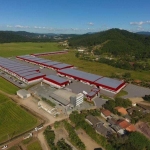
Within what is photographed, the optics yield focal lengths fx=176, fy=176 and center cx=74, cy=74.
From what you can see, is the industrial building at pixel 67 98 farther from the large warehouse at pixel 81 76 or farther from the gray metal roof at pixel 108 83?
the large warehouse at pixel 81 76

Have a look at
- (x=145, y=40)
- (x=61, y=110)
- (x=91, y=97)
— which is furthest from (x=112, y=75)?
(x=145, y=40)

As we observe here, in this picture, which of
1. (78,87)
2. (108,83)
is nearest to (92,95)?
(78,87)

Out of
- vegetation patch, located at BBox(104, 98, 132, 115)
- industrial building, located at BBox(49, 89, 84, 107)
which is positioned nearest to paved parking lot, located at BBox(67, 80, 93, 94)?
industrial building, located at BBox(49, 89, 84, 107)

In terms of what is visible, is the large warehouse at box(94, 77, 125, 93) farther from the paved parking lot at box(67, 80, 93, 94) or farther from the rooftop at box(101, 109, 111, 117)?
the rooftop at box(101, 109, 111, 117)

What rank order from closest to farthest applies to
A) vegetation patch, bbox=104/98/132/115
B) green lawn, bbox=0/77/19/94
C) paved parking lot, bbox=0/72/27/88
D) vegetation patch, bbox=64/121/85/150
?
vegetation patch, bbox=64/121/85/150
vegetation patch, bbox=104/98/132/115
green lawn, bbox=0/77/19/94
paved parking lot, bbox=0/72/27/88

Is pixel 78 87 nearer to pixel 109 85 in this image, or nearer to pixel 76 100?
pixel 109 85

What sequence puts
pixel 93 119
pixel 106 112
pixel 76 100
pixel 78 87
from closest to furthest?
pixel 93 119
pixel 106 112
pixel 76 100
pixel 78 87

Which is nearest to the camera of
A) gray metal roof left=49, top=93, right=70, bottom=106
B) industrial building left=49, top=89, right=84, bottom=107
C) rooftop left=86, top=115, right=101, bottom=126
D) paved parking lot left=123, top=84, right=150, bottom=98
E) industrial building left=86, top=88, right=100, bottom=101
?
rooftop left=86, top=115, right=101, bottom=126
